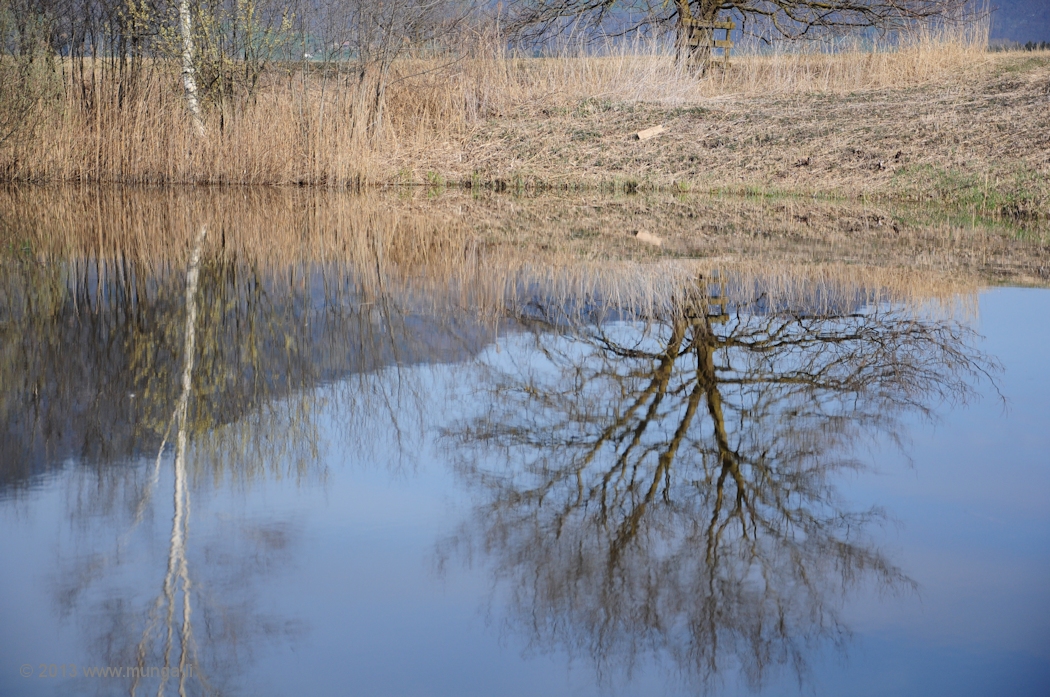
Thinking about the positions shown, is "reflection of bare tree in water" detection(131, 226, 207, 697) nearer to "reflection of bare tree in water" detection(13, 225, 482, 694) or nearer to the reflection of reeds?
"reflection of bare tree in water" detection(13, 225, 482, 694)

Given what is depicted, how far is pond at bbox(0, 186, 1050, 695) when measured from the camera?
2.08 m

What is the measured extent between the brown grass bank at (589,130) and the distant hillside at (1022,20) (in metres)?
138

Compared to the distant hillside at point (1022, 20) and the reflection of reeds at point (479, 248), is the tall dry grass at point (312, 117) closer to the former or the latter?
the reflection of reeds at point (479, 248)

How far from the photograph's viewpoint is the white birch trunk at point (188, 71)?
13.3m

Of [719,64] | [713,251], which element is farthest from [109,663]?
[719,64]

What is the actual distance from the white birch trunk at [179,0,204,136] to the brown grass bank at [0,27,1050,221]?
0.52 ft

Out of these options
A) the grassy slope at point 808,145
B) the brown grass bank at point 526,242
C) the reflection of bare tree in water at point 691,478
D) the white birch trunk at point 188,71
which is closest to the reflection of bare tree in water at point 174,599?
the reflection of bare tree in water at point 691,478

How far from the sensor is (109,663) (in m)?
2.02

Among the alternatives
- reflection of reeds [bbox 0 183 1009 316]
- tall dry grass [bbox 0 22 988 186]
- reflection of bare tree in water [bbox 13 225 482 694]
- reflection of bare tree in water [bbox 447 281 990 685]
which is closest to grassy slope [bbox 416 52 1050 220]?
tall dry grass [bbox 0 22 988 186]

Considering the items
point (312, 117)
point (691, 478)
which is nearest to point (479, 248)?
point (691, 478)

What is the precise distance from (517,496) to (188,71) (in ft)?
39.8

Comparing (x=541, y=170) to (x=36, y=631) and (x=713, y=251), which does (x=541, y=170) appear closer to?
(x=713, y=251)

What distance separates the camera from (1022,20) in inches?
5679

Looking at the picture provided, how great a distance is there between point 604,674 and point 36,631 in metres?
1.13
